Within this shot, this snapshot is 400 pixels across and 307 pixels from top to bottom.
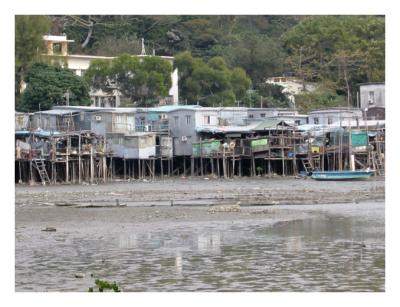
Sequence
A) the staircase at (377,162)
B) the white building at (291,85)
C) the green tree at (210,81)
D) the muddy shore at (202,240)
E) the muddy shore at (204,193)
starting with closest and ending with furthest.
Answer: the muddy shore at (202,240), the muddy shore at (204,193), the staircase at (377,162), the green tree at (210,81), the white building at (291,85)

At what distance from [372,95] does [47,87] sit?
1966 centimetres

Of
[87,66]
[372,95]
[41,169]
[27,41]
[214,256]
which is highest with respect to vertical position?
[27,41]

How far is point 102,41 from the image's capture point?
77.0m

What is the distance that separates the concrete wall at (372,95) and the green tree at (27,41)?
63.7 ft

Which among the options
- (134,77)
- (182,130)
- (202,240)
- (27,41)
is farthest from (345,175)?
(202,240)

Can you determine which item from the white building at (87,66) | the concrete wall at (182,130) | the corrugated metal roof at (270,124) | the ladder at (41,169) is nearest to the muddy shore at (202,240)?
the ladder at (41,169)

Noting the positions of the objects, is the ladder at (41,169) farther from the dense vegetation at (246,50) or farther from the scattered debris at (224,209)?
the scattered debris at (224,209)

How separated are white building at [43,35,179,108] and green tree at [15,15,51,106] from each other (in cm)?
322

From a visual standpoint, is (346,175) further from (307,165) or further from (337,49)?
(337,49)

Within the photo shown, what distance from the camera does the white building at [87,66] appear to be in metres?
68.9

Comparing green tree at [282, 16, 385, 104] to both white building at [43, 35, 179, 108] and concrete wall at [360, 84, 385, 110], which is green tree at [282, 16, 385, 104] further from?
white building at [43, 35, 179, 108]

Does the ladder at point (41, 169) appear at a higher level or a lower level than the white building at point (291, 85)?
lower

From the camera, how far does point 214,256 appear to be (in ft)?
68.5
